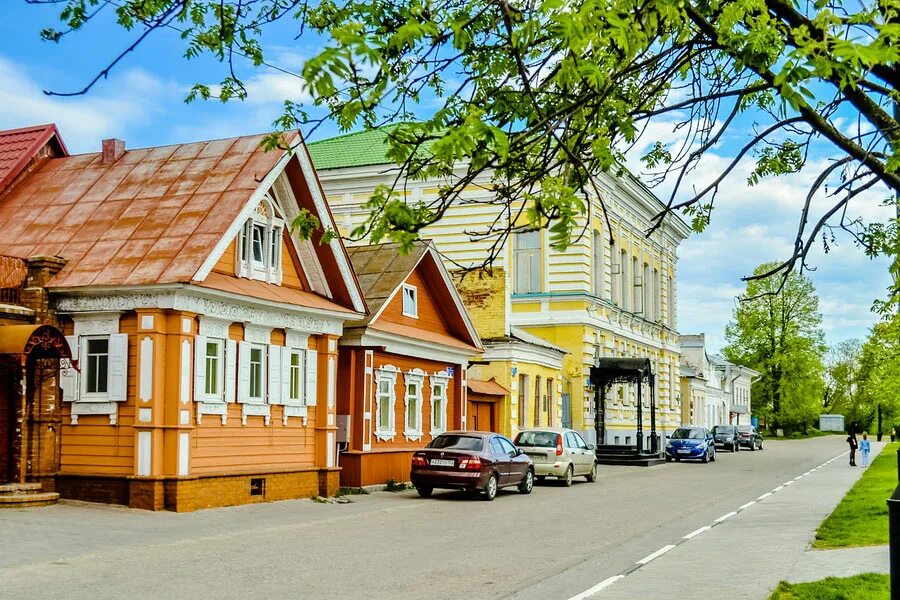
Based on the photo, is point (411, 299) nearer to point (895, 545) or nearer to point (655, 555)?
point (655, 555)

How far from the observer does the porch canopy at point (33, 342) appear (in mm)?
18641

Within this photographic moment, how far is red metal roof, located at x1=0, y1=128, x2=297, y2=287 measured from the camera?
68.0 feet

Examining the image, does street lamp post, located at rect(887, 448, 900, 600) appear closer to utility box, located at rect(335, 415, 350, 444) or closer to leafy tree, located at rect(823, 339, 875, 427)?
utility box, located at rect(335, 415, 350, 444)

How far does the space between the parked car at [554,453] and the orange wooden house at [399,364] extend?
2.21 metres

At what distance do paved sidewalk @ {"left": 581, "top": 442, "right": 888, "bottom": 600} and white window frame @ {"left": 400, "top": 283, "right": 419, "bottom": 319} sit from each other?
1154 cm

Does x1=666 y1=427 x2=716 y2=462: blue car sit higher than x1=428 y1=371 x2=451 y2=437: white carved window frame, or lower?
lower

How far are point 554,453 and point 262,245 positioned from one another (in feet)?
38.7

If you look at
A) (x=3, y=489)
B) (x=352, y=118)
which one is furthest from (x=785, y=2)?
(x=3, y=489)

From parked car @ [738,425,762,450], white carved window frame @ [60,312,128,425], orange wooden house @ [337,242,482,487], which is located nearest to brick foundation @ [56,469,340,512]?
white carved window frame @ [60,312,128,425]

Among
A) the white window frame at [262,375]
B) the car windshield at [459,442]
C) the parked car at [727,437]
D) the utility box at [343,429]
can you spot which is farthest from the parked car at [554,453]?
the parked car at [727,437]

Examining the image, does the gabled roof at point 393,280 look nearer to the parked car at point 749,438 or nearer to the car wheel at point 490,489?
the car wheel at point 490,489

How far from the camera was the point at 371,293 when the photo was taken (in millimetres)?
28641

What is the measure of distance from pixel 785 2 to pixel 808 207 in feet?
5.16

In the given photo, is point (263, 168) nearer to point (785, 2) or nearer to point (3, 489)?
point (3, 489)
